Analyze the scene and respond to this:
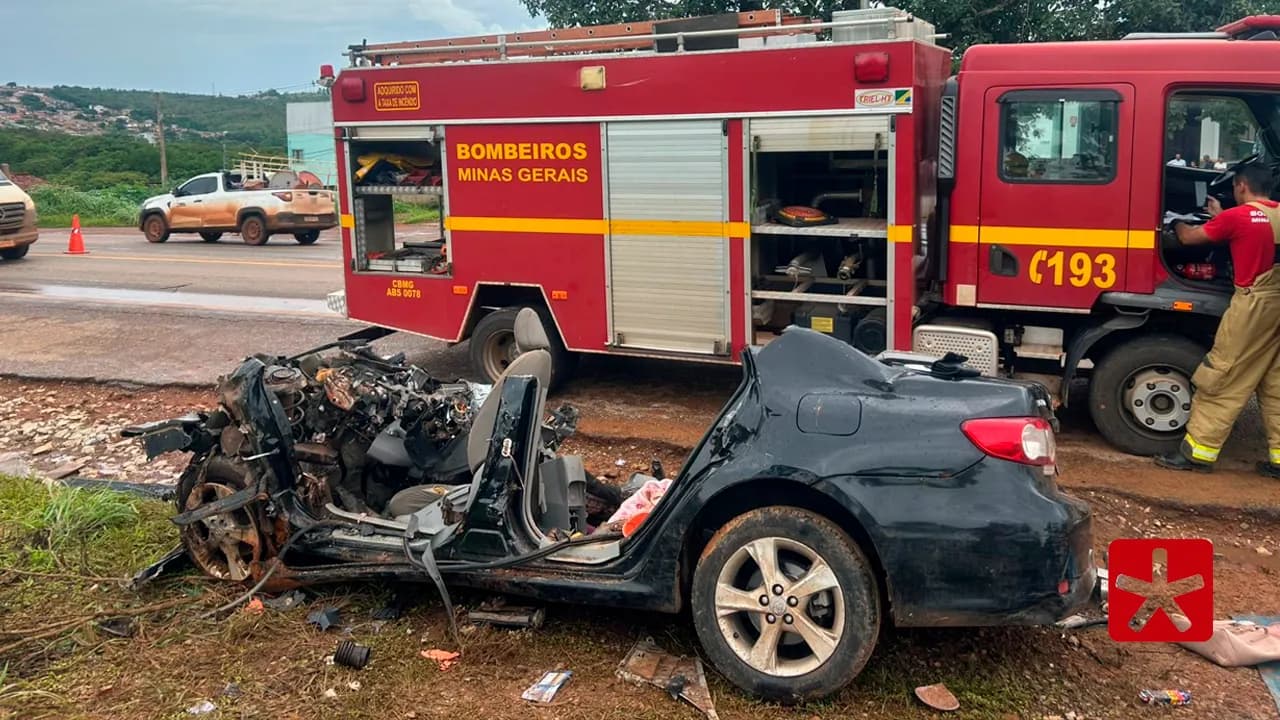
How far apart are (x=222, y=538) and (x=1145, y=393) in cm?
589

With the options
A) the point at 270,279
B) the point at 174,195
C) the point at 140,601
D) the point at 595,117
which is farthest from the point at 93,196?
the point at 140,601

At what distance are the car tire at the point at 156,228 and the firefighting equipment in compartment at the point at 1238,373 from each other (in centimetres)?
2237

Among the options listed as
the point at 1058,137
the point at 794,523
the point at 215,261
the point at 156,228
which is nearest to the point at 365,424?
the point at 794,523

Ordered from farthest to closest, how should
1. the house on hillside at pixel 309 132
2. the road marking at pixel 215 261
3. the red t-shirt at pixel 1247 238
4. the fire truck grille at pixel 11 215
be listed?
the house on hillside at pixel 309 132 < the fire truck grille at pixel 11 215 < the road marking at pixel 215 261 < the red t-shirt at pixel 1247 238

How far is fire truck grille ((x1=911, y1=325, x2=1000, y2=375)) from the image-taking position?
770cm

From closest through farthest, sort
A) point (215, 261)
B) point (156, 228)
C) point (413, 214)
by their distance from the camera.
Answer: point (215, 261) < point (156, 228) < point (413, 214)

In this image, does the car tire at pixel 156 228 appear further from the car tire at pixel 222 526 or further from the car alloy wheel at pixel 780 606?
the car alloy wheel at pixel 780 606

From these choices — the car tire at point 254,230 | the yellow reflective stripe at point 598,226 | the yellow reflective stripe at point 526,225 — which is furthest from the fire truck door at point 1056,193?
the car tire at point 254,230

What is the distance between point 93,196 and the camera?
38562mm

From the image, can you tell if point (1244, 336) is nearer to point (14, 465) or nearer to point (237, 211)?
point (14, 465)

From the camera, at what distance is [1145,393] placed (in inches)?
296

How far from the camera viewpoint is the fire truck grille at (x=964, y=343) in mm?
7695

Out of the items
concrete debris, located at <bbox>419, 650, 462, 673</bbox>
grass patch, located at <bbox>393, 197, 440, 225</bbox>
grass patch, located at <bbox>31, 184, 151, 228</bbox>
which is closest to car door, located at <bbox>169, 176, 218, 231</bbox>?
grass patch, located at <bbox>393, 197, 440, 225</bbox>

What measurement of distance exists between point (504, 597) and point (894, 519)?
185 centimetres
